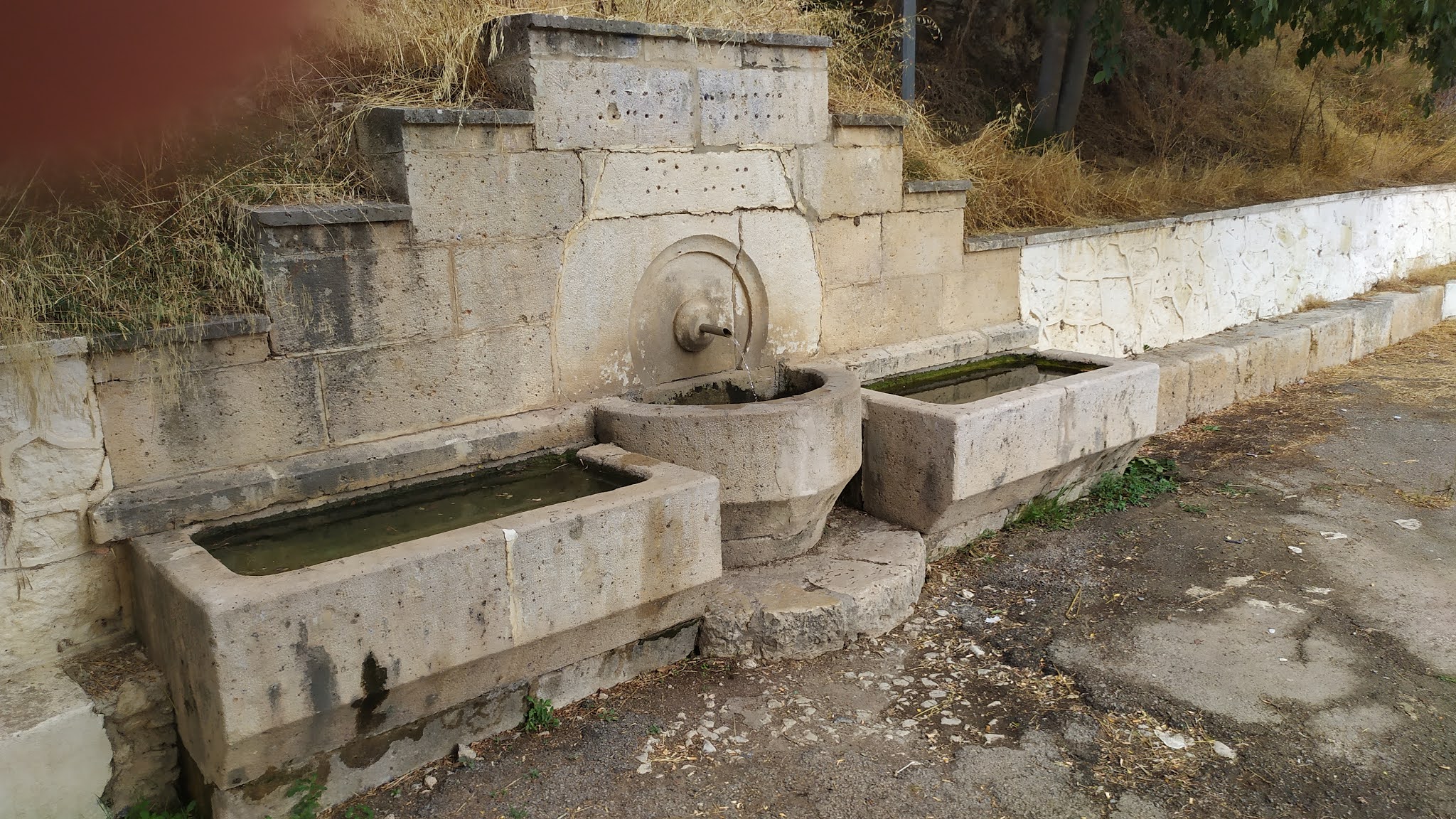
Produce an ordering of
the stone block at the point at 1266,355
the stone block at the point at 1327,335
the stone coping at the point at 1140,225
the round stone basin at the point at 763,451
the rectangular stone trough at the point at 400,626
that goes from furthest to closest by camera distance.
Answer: the stone block at the point at 1327,335, the stone block at the point at 1266,355, the stone coping at the point at 1140,225, the round stone basin at the point at 763,451, the rectangular stone trough at the point at 400,626

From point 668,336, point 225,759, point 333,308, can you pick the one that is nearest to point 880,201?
point 668,336

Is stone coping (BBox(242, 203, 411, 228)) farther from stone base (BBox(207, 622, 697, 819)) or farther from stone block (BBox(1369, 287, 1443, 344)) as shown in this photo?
stone block (BBox(1369, 287, 1443, 344))

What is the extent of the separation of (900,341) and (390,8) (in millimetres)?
2855

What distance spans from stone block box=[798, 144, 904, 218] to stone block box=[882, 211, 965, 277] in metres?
0.11

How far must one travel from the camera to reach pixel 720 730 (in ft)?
10.5

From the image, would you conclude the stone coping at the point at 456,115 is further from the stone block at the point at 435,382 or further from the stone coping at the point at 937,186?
the stone coping at the point at 937,186

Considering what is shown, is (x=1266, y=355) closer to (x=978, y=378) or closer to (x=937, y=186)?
(x=978, y=378)

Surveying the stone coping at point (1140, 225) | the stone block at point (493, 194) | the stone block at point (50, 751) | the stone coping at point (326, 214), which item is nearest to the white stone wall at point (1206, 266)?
the stone coping at point (1140, 225)

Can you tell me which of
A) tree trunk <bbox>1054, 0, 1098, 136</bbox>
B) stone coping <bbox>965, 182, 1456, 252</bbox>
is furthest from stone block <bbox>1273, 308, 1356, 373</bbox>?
tree trunk <bbox>1054, 0, 1098, 136</bbox>

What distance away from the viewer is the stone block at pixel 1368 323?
8.15 m

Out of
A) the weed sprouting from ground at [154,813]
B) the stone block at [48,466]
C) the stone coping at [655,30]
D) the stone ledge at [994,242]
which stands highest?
the stone coping at [655,30]

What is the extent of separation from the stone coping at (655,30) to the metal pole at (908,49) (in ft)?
3.95

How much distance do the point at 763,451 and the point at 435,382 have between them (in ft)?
3.97

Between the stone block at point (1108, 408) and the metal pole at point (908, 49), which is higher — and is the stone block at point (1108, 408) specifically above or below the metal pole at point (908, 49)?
below
